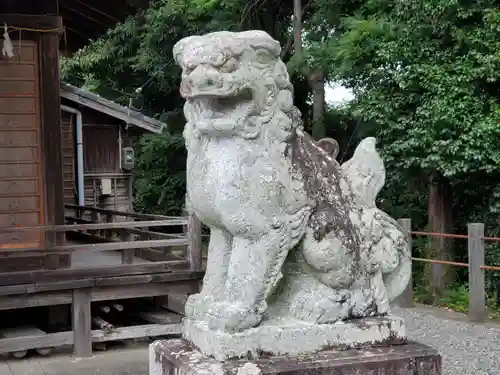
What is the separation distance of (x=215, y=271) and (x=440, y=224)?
861cm

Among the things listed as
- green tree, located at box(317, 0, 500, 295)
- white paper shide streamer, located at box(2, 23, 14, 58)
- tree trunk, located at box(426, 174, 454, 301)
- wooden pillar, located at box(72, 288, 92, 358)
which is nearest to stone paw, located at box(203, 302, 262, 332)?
wooden pillar, located at box(72, 288, 92, 358)

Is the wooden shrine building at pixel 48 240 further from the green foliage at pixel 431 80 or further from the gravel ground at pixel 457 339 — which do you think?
the green foliage at pixel 431 80

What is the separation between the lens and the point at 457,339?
26.5ft

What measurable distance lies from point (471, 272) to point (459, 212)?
3.45 meters

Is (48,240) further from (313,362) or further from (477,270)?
(313,362)

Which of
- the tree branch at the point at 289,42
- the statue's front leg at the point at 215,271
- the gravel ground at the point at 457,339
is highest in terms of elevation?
the tree branch at the point at 289,42

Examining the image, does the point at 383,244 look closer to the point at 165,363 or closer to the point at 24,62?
the point at 165,363

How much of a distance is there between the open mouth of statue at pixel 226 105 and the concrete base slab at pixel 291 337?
3.34ft

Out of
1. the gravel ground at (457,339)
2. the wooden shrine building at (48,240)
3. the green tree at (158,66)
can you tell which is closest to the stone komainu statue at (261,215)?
the gravel ground at (457,339)

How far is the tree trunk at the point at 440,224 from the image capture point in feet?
35.9

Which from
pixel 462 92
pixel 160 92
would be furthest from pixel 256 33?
pixel 160 92

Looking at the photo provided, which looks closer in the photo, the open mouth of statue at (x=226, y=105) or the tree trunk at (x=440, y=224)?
the open mouth of statue at (x=226, y=105)

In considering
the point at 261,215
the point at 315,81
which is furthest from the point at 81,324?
the point at 315,81

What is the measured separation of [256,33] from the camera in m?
3.31
